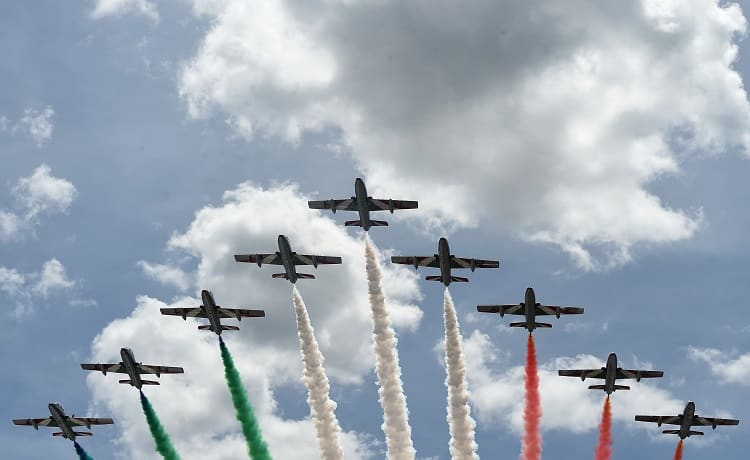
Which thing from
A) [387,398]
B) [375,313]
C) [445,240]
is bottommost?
[387,398]

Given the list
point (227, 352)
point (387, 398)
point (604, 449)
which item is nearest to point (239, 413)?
point (227, 352)

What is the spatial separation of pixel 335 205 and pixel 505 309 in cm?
3164


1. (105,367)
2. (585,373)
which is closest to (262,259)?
(105,367)

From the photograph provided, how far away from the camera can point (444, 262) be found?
139750 mm

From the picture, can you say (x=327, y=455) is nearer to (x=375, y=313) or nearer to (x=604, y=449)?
(x=375, y=313)

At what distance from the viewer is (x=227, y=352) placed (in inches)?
5778

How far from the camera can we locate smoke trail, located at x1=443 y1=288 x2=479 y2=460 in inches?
5586

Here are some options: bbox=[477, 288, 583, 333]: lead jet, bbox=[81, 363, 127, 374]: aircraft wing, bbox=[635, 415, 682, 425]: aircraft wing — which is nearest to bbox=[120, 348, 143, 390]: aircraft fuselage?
bbox=[81, 363, 127, 374]: aircraft wing

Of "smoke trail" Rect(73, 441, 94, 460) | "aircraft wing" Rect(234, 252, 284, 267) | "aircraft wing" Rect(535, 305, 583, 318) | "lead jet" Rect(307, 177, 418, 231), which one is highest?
"lead jet" Rect(307, 177, 418, 231)

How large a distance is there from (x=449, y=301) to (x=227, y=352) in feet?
114

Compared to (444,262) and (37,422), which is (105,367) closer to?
(37,422)

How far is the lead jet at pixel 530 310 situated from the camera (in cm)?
14375

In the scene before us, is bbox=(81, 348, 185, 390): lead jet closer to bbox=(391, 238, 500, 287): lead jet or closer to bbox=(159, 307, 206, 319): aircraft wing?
bbox=(159, 307, 206, 319): aircraft wing

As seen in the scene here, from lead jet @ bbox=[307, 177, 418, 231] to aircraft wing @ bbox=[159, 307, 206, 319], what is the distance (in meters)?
23.8
